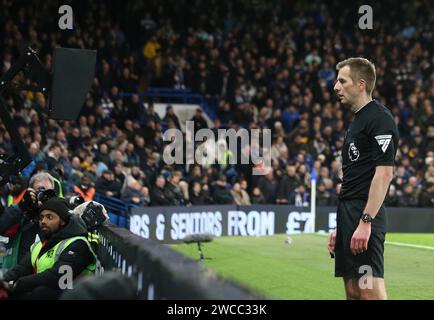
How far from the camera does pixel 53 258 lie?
7113mm

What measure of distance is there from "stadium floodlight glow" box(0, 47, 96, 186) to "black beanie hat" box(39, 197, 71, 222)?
2.19 feet

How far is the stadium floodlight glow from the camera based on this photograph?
24.2 ft

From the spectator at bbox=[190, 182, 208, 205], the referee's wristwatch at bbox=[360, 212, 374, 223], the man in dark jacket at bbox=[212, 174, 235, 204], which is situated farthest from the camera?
the man in dark jacket at bbox=[212, 174, 235, 204]

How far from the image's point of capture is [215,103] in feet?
92.5

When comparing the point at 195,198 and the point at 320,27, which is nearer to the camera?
the point at 195,198

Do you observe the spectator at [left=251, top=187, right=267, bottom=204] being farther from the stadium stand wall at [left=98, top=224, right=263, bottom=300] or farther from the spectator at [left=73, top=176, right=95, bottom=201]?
the stadium stand wall at [left=98, top=224, right=263, bottom=300]

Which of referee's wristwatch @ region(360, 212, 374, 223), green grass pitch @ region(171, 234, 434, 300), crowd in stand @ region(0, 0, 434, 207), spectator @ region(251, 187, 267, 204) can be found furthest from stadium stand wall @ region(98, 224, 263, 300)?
spectator @ region(251, 187, 267, 204)

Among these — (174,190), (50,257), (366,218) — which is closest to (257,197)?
(174,190)

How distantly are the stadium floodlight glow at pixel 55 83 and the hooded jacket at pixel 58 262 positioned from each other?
768mm

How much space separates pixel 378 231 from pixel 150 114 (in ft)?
63.4

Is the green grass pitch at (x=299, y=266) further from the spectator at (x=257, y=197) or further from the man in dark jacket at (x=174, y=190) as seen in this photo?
the spectator at (x=257, y=197)

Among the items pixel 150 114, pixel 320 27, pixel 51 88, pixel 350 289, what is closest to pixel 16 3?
pixel 150 114
